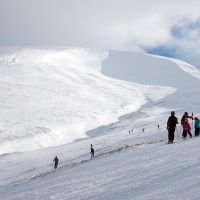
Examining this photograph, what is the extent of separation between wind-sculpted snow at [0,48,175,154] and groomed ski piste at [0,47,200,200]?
22 centimetres

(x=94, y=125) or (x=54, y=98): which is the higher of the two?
(x=54, y=98)

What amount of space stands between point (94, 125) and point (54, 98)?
19.2 meters

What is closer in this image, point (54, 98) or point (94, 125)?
point (94, 125)

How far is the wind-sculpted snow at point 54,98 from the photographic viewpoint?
78562mm

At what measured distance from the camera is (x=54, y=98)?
10438 cm

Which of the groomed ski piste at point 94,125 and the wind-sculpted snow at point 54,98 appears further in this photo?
the wind-sculpted snow at point 54,98

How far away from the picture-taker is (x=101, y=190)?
12.7m

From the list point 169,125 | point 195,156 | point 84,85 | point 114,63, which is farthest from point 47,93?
point 195,156

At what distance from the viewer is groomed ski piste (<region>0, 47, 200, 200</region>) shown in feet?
44.4

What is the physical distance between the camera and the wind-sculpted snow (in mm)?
78562

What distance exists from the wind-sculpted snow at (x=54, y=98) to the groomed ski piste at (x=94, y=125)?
0.73ft

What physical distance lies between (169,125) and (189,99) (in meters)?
94.6

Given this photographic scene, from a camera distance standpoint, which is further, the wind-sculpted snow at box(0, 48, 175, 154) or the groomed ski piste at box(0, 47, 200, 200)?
the wind-sculpted snow at box(0, 48, 175, 154)

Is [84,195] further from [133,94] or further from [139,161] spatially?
[133,94]
